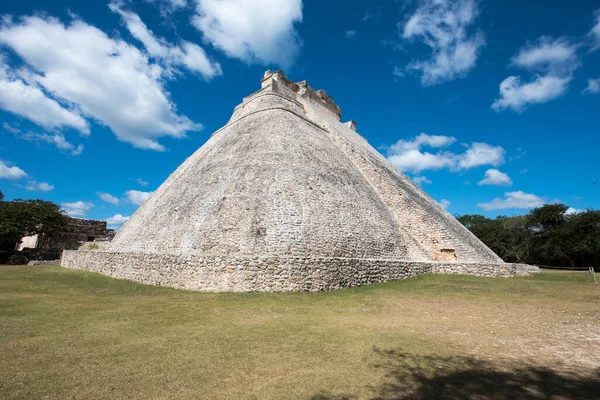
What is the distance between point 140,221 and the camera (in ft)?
56.4

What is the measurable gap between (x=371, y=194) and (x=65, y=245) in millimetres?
28729

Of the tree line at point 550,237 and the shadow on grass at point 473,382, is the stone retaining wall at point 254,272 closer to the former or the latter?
the shadow on grass at point 473,382

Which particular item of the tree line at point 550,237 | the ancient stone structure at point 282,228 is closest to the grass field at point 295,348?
the ancient stone structure at point 282,228

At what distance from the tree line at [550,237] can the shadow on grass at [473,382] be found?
39356 millimetres

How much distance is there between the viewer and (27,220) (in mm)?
25984

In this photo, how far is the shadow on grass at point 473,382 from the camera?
3314mm

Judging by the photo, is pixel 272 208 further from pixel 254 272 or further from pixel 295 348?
pixel 295 348

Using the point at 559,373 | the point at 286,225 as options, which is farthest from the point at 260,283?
the point at 559,373

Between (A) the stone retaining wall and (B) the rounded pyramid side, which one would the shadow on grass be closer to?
(A) the stone retaining wall

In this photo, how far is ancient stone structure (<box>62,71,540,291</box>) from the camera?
10297mm

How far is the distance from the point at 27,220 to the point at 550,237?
5184 centimetres

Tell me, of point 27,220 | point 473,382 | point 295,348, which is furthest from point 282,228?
point 27,220

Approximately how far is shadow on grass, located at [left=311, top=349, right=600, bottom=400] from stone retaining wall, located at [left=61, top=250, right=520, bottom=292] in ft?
19.3

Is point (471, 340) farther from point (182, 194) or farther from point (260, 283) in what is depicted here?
point (182, 194)
